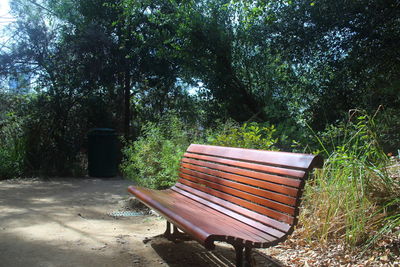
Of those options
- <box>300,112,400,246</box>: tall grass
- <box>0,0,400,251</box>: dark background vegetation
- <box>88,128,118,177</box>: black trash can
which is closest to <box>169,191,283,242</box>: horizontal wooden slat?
<box>300,112,400,246</box>: tall grass

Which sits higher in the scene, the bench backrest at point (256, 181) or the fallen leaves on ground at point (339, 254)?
the bench backrest at point (256, 181)

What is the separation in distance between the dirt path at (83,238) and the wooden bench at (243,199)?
Result: 15.8 inches

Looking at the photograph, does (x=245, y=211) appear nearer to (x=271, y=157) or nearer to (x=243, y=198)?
(x=243, y=198)

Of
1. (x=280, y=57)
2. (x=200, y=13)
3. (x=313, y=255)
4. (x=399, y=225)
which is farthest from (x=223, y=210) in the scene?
(x=200, y=13)

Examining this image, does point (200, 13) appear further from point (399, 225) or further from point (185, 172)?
point (399, 225)

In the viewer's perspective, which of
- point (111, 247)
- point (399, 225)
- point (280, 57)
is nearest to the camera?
point (399, 225)

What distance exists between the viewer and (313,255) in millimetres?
2975

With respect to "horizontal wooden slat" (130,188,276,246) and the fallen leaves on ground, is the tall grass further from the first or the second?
"horizontal wooden slat" (130,188,276,246)

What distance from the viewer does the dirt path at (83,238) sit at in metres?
3.01

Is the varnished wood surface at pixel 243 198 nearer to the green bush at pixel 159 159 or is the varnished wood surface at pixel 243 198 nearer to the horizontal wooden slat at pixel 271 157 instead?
the horizontal wooden slat at pixel 271 157

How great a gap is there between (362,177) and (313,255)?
0.79 metres

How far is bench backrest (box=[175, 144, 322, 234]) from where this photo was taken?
2.23 m

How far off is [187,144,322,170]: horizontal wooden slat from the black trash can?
6245mm

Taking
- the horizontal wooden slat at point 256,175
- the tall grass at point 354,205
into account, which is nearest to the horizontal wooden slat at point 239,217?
the horizontal wooden slat at point 256,175
